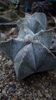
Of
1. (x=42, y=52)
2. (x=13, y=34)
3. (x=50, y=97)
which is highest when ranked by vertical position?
(x=42, y=52)

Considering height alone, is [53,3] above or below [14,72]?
above

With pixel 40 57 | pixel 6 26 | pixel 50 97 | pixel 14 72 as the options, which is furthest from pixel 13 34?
pixel 50 97

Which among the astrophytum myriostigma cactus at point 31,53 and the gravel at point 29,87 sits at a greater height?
the astrophytum myriostigma cactus at point 31,53

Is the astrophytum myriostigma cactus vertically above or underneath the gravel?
above

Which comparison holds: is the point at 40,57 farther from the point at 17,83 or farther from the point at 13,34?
the point at 13,34

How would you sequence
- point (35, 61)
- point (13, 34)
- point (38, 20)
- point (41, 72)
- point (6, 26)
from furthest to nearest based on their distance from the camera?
1. point (6, 26)
2. point (13, 34)
3. point (38, 20)
4. point (41, 72)
5. point (35, 61)

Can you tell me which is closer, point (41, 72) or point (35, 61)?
point (35, 61)

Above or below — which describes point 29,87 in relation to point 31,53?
below

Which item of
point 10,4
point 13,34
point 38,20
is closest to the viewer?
point 38,20
